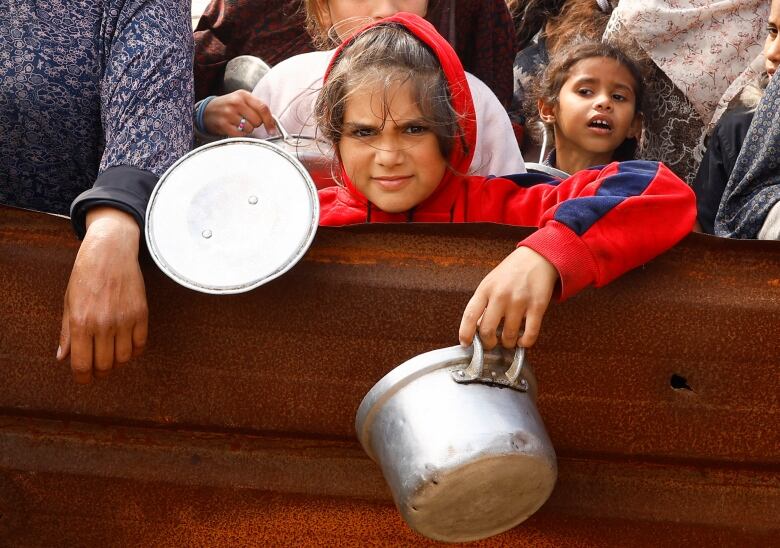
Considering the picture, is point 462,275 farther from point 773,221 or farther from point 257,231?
point 773,221

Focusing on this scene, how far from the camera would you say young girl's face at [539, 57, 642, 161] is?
119 inches

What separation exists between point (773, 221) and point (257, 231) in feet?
4.10

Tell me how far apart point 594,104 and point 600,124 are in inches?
2.9

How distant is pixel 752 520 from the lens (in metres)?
1.86

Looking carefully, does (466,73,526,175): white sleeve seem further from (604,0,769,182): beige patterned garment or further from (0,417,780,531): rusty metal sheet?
(0,417,780,531): rusty metal sheet

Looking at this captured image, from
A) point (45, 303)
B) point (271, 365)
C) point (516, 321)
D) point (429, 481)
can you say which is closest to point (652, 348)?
point (516, 321)

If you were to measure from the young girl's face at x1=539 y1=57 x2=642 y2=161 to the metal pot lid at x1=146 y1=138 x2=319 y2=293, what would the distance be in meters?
1.51

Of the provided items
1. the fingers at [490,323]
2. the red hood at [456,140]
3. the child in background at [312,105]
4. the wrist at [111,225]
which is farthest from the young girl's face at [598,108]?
the wrist at [111,225]

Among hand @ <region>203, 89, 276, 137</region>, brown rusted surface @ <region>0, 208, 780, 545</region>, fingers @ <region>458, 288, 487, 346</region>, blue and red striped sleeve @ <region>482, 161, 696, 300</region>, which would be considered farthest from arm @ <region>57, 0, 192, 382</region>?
blue and red striped sleeve @ <region>482, 161, 696, 300</region>

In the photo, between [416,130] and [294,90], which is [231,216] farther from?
[294,90]

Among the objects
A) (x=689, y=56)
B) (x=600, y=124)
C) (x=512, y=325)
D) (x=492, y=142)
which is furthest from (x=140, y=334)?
(x=689, y=56)

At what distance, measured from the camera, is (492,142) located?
2553 millimetres

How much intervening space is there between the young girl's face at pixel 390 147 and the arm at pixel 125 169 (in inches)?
15.1

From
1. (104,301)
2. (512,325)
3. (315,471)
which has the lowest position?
(315,471)
